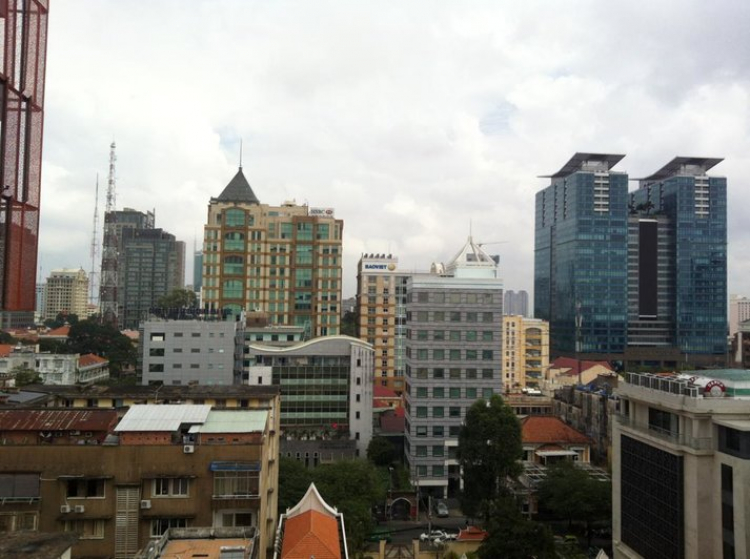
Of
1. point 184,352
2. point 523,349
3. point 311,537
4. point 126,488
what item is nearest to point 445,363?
point 184,352

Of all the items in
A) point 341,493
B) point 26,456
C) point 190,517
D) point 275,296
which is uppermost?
point 275,296

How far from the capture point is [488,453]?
41.6 meters

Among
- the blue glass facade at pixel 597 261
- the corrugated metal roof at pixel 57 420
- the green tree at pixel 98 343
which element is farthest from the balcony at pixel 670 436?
the blue glass facade at pixel 597 261

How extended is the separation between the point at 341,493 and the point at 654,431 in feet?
58.4

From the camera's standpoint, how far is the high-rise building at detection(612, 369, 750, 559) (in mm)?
25672

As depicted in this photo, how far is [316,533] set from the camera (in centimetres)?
2464

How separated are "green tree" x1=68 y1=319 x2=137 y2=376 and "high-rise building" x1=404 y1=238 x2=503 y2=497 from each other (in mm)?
66672

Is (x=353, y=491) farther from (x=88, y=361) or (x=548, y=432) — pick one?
(x=88, y=361)

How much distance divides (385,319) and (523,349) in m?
22.0

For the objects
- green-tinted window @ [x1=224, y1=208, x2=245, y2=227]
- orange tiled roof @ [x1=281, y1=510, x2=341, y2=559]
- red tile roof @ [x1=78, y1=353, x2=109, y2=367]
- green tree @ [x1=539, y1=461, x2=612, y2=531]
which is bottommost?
green tree @ [x1=539, y1=461, x2=612, y2=531]

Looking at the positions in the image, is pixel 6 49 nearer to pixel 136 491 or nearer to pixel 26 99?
pixel 26 99

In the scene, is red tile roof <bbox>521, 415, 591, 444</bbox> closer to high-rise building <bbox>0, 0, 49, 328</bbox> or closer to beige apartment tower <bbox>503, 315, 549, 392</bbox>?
beige apartment tower <bbox>503, 315, 549, 392</bbox>

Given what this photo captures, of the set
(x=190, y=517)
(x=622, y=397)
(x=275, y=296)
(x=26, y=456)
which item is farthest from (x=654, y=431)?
(x=275, y=296)

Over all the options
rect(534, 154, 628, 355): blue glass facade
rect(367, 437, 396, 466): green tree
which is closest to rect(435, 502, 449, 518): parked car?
rect(367, 437, 396, 466): green tree
